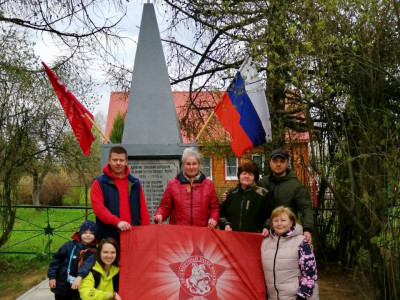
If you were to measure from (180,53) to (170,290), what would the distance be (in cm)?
604

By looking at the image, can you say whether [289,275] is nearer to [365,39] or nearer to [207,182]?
[207,182]

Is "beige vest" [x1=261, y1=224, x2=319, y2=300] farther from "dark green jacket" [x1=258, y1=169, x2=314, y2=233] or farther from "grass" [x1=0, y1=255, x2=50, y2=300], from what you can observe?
"grass" [x1=0, y1=255, x2=50, y2=300]

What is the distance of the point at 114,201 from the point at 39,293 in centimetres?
321

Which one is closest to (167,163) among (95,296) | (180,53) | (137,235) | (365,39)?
(137,235)

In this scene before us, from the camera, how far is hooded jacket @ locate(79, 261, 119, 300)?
150 inches

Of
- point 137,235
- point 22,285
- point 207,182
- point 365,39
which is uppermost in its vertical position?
point 365,39

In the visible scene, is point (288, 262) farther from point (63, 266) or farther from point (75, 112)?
point (75, 112)

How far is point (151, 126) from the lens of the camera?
5.88m

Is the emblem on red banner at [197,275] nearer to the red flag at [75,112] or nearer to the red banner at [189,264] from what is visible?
the red banner at [189,264]

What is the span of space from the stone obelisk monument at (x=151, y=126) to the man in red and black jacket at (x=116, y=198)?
1301mm

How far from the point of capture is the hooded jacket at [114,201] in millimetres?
4227

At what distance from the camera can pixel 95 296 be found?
12.5ft

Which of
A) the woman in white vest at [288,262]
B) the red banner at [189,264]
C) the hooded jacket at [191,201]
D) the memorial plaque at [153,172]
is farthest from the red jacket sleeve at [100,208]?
the memorial plaque at [153,172]

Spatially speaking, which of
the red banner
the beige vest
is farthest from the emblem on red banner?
the beige vest
